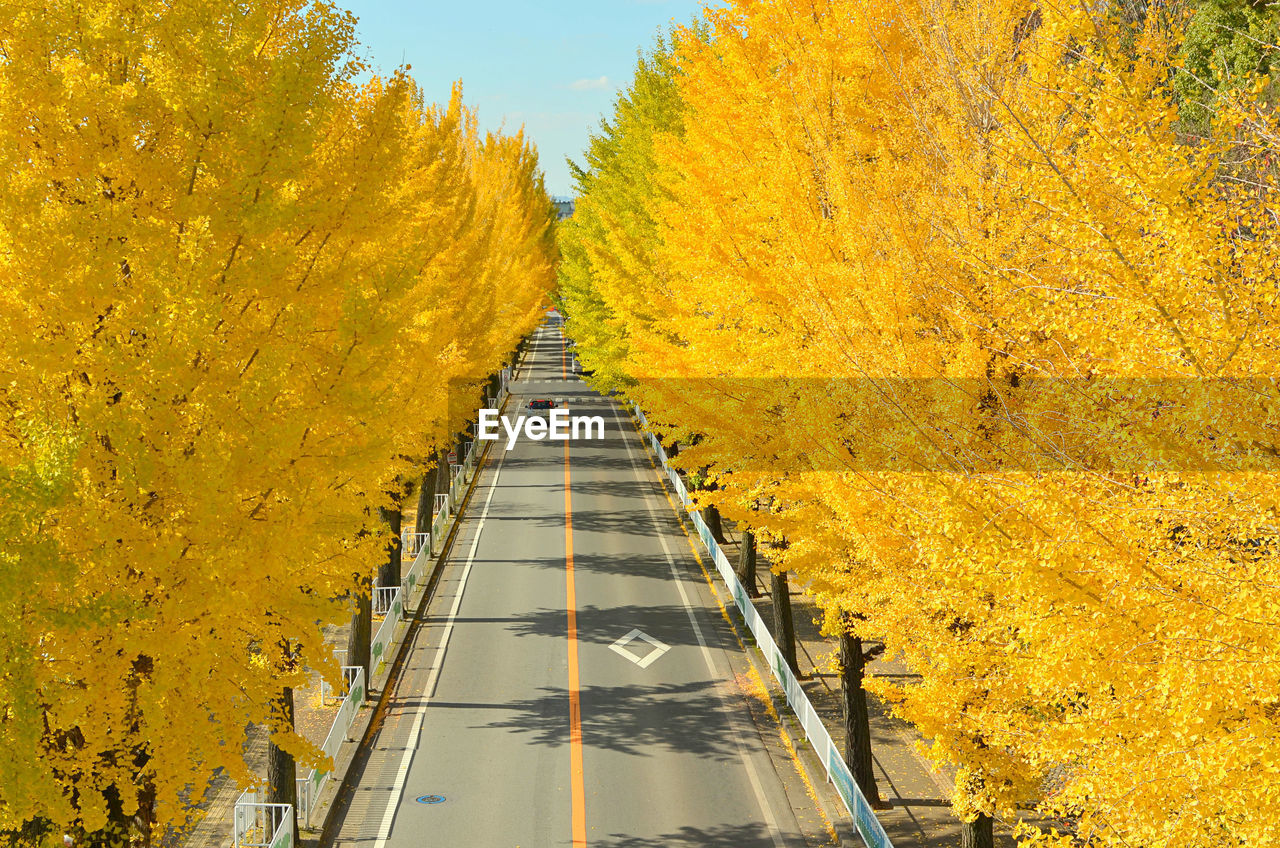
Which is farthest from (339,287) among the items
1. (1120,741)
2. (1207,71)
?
(1207,71)

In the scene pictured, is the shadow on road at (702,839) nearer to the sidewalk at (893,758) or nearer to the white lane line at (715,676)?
the white lane line at (715,676)

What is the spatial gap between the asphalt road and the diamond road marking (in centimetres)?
5

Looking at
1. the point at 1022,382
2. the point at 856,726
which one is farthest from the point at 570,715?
the point at 1022,382

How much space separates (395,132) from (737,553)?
17.8 m

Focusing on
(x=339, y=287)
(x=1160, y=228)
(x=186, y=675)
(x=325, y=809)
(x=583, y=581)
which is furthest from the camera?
(x=583, y=581)

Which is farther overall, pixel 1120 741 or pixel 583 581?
pixel 583 581

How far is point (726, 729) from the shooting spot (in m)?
14.9

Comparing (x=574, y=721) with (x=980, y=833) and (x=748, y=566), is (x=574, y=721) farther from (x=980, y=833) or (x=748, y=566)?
(x=980, y=833)

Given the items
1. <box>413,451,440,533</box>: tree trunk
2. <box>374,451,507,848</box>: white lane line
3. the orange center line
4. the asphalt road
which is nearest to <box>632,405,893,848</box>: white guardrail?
the asphalt road

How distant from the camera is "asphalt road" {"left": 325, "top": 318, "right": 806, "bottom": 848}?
12.1 meters

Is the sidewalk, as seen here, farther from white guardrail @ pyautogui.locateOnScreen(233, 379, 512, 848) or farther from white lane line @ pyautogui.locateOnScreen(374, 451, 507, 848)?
white guardrail @ pyautogui.locateOnScreen(233, 379, 512, 848)

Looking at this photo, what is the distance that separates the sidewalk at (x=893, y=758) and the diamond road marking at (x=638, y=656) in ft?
7.93

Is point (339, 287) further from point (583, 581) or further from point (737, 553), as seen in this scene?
point (737, 553)

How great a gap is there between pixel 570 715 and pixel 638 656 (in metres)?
2.78
